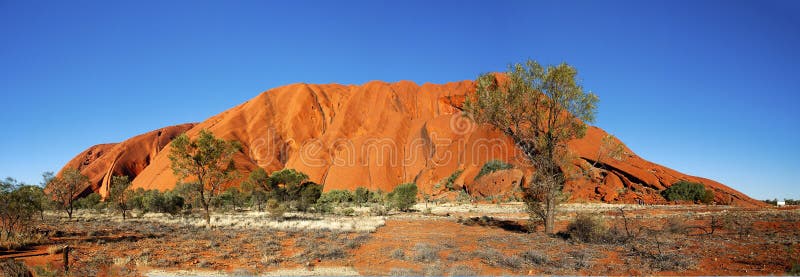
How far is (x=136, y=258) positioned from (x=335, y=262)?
232 inches

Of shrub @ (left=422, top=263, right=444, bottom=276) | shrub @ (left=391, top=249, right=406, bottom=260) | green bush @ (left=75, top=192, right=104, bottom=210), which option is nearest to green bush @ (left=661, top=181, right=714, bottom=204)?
shrub @ (left=391, top=249, right=406, bottom=260)

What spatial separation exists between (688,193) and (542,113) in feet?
118

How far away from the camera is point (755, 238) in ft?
40.4

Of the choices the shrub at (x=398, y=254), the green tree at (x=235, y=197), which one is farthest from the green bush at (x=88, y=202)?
the shrub at (x=398, y=254)

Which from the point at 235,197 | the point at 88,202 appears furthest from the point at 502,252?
Answer: the point at 88,202

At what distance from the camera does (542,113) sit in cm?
1614

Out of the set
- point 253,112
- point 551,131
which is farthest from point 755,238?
point 253,112

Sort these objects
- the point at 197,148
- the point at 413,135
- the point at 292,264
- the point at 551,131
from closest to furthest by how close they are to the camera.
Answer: the point at 292,264 → the point at 551,131 → the point at 197,148 → the point at 413,135

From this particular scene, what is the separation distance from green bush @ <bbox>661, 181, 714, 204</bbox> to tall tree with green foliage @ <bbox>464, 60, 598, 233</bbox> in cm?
3375

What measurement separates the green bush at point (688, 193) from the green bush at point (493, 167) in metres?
18.4

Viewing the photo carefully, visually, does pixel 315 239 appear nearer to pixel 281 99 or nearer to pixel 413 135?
pixel 413 135

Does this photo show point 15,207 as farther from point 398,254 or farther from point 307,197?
point 307,197

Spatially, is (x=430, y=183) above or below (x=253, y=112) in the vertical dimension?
below

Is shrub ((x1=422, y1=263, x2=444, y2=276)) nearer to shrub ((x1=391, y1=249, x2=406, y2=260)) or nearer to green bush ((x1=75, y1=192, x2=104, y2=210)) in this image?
shrub ((x1=391, y1=249, x2=406, y2=260))
